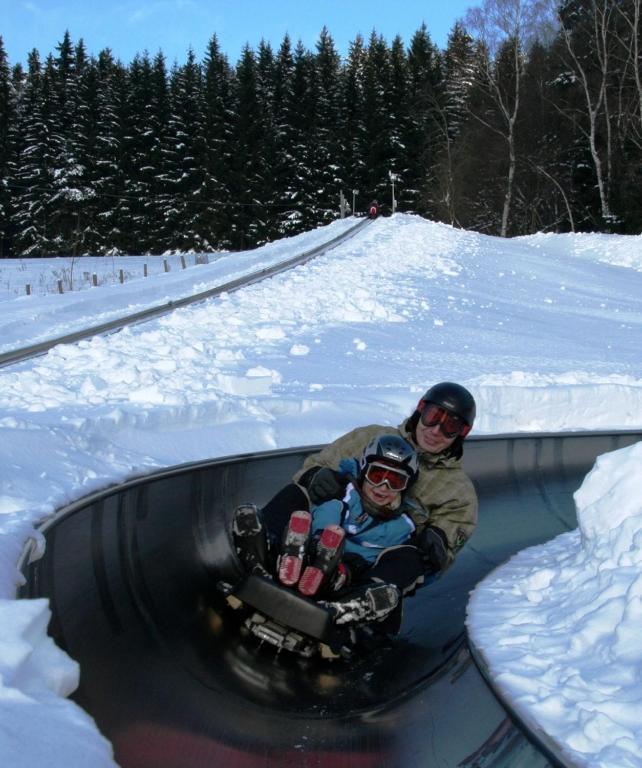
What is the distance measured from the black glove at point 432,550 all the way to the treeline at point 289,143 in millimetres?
25936

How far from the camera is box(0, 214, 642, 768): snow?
8.03 feet

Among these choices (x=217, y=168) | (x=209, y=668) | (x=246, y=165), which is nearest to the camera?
(x=209, y=668)

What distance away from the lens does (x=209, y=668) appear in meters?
3.18

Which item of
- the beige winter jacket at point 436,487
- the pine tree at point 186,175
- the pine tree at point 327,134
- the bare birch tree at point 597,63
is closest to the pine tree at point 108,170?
the pine tree at point 186,175

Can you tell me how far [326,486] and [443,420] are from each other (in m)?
0.74

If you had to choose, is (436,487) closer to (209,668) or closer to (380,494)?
(380,494)

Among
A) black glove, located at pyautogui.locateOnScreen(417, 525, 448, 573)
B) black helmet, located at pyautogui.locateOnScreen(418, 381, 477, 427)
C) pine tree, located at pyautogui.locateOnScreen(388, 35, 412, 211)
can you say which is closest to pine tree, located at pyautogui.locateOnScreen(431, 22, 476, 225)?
pine tree, located at pyautogui.locateOnScreen(388, 35, 412, 211)

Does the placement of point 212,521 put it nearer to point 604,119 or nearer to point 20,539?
point 20,539

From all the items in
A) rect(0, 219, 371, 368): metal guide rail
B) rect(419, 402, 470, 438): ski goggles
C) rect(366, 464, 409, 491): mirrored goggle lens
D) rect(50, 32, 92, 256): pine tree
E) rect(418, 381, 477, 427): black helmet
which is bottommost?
rect(366, 464, 409, 491): mirrored goggle lens

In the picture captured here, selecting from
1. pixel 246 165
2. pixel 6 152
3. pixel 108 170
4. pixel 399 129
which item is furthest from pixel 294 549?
pixel 399 129

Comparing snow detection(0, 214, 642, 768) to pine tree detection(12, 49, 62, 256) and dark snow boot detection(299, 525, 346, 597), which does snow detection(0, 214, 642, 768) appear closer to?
dark snow boot detection(299, 525, 346, 597)

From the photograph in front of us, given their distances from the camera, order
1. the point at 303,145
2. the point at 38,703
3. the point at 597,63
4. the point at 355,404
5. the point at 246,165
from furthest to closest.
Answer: the point at 303,145
the point at 246,165
the point at 597,63
the point at 355,404
the point at 38,703

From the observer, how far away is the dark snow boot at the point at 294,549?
3418mm

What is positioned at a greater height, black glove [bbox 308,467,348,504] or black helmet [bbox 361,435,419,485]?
black helmet [bbox 361,435,419,485]
